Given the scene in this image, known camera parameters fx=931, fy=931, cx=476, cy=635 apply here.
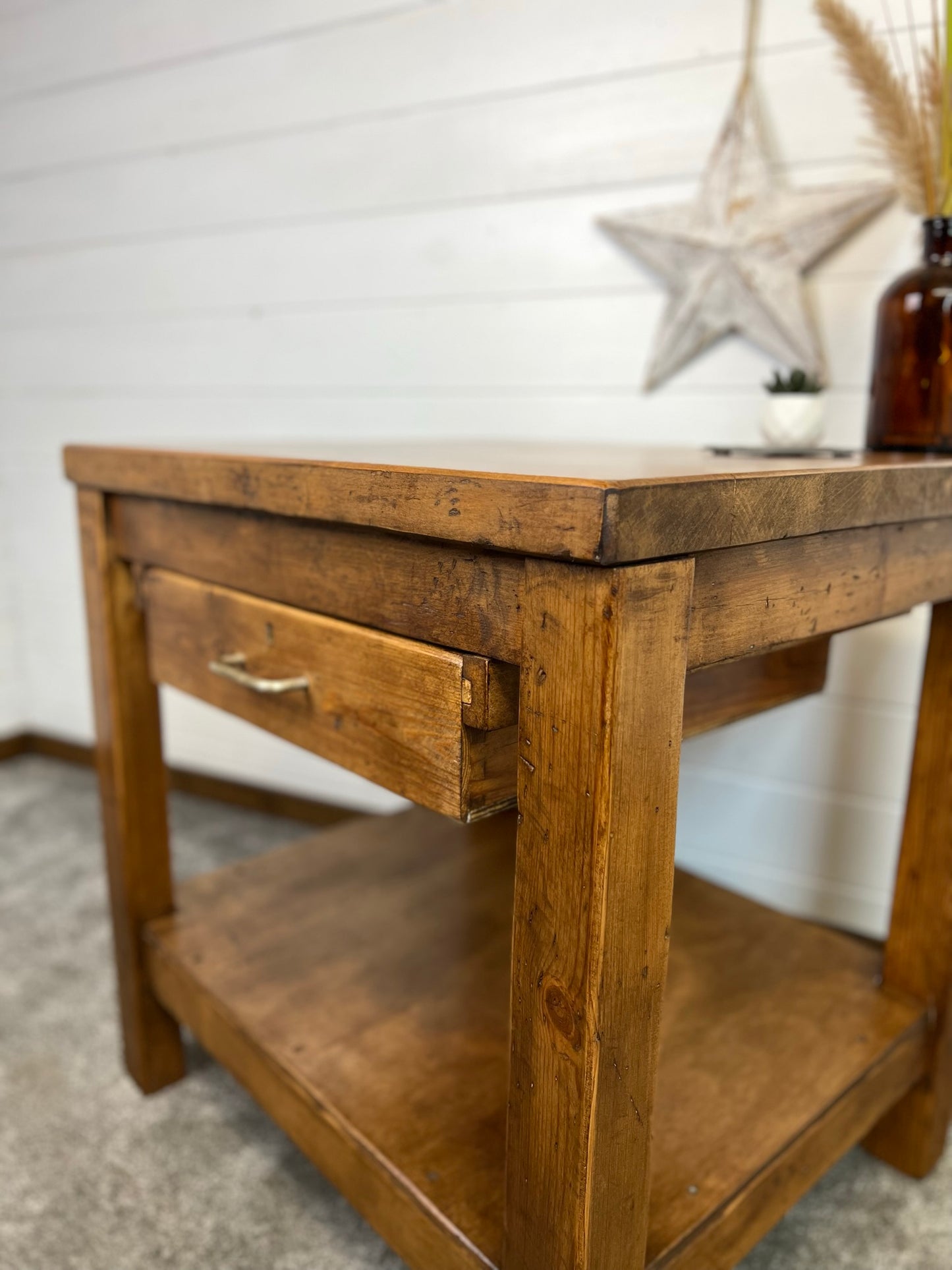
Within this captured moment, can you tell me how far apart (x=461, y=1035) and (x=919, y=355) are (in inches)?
28.8

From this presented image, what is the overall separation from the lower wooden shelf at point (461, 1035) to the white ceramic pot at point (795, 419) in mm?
517

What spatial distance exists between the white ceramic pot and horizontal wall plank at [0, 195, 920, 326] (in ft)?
0.93

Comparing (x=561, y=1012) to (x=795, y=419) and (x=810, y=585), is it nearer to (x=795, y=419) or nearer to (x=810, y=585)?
(x=810, y=585)

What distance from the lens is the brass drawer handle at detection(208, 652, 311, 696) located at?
0.65m

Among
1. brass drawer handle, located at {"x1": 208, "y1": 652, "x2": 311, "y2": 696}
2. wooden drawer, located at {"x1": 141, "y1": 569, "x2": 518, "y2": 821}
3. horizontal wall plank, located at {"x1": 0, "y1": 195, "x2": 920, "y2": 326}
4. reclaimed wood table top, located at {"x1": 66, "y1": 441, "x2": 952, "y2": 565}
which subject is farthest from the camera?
horizontal wall plank, located at {"x1": 0, "y1": 195, "x2": 920, "y2": 326}

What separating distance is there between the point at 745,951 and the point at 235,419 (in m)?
1.22

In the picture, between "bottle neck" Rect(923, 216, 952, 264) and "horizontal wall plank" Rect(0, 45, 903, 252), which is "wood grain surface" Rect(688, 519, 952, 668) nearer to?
"bottle neck" Rect(923, 216, 952, 264)

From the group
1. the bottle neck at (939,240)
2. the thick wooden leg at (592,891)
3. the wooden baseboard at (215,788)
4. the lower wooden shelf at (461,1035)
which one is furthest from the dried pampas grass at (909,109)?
the wooden baseboard at (215,788)

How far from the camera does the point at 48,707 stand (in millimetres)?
2068

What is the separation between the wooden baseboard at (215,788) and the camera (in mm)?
1716

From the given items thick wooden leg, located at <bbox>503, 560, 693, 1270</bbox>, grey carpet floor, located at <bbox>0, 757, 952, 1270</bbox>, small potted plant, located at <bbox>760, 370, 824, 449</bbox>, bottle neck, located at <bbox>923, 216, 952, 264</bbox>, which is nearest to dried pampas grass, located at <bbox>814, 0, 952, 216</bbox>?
bottle neck, located at <bbox>923, 216, 952, 264</bbox>

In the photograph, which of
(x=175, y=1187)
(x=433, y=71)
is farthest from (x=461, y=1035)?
(x=433, y=71)

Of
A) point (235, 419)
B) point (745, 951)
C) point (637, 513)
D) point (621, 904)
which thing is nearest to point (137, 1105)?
point (745, 951)

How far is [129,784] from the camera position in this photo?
95 centimetres
